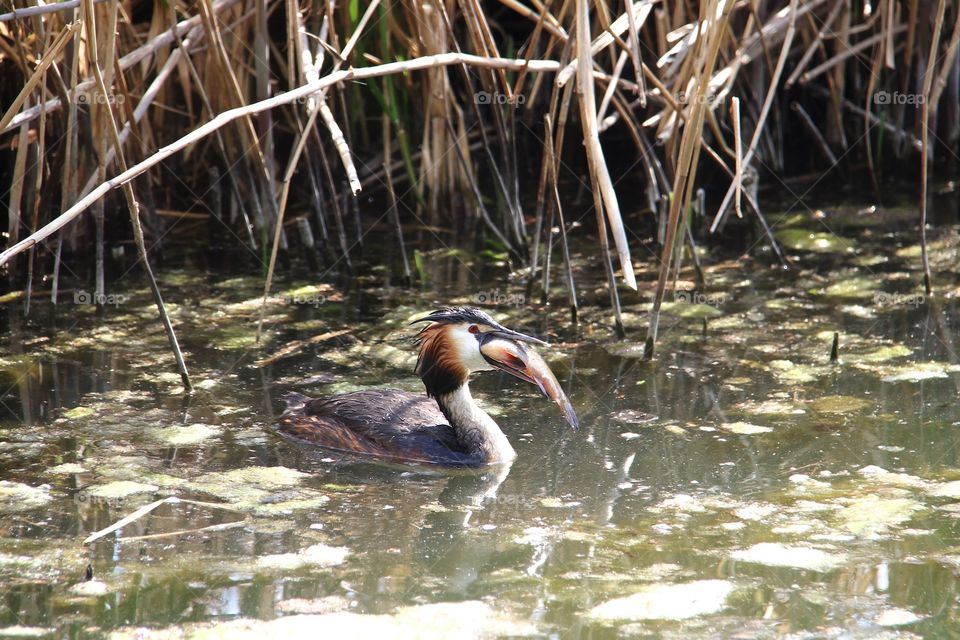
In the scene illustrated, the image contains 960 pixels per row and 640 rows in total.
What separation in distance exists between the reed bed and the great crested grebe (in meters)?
0.63

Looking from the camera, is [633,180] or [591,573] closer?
[591,573]

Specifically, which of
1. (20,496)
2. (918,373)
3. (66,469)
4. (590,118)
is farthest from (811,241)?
(20,496)

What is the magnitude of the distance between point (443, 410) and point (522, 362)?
428mm

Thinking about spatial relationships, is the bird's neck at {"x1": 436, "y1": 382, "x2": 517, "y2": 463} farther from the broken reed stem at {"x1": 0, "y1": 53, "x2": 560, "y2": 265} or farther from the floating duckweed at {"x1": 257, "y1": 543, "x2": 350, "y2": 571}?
the broken reed stem at {"x1": 0, "y1": 53, "x2": 560, "y2": 265}

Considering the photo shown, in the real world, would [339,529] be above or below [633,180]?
below

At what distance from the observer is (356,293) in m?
6.43

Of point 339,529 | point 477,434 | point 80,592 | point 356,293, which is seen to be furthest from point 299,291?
point 80,592

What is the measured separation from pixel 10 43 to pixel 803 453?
15.3 ft

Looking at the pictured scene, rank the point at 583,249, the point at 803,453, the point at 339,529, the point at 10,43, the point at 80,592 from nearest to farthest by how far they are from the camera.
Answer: the point at 80,592 → the point at 339,529 → the point at 803,453 → the point at 10,43 → the point at 583,249

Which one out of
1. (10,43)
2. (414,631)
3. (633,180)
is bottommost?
(414,631)

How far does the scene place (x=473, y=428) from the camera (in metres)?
4.46

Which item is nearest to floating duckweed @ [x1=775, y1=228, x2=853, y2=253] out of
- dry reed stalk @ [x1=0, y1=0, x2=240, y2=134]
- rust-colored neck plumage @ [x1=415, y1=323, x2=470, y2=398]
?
rust-colored neck plumage @ [x1=415, y1=323, x2=470, y2=398]

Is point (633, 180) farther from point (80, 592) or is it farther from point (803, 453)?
point (80, 592)

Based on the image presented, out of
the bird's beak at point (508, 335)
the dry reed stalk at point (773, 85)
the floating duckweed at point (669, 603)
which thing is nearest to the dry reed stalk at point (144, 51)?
the bird's beak at point (508, 335)
